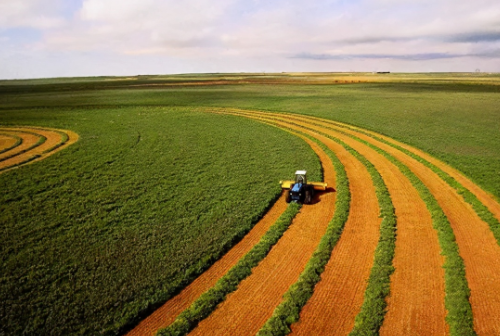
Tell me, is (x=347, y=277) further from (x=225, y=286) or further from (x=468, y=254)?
(x=468, y=254)

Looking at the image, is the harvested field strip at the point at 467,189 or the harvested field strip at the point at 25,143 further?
the harvested field strip at the point at 25,143

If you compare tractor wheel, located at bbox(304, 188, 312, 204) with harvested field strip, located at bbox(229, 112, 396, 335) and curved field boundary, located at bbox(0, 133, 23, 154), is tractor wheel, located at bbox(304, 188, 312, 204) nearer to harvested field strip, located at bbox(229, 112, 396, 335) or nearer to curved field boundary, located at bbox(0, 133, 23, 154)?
harvested field strip, located at bbox(229, 112, 396, 335)

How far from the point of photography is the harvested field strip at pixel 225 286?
1165 cm

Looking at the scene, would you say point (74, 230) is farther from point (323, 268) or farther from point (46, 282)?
point (323, 268)

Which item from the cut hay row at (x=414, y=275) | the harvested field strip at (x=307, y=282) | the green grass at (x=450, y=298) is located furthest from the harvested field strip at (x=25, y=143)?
the cut hay row at (x=414, y=275)

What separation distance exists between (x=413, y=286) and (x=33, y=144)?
4293 centimetres

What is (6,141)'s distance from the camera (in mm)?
39625

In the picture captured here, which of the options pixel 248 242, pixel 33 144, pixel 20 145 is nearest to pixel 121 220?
pixel 248 242

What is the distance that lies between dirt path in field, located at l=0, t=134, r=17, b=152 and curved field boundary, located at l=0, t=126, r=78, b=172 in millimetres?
1069

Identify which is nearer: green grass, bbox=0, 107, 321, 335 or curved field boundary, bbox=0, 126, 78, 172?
green grass, bbox=0, 107, 321, 335

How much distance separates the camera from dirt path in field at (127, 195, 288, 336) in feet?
39.1

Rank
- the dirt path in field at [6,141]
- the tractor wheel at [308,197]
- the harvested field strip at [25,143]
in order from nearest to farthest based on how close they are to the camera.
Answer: the tractor wheel at [308,197] < the harvested field strip at [25,143] < the dirt path in field at [6,141]

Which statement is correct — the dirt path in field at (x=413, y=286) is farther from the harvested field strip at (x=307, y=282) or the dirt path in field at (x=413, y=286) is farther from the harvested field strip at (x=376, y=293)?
the harvested field strip at (x=307, y=282)

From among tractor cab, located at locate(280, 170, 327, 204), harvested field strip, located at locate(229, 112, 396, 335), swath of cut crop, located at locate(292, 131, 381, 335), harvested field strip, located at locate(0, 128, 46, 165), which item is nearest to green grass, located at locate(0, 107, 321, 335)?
tractor cab, located at locate(280, 170, 327, 204)
